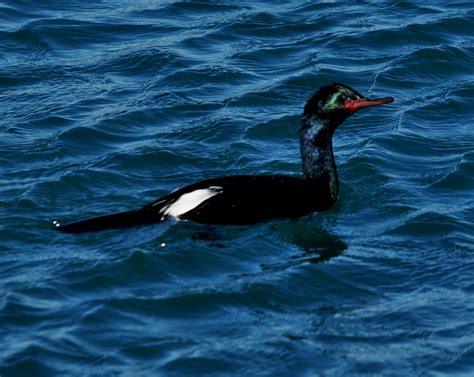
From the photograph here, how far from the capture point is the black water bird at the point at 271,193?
12.0 m

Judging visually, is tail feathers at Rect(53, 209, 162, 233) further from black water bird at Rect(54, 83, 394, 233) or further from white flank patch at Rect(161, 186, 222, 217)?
white flank patch at Rect(161, 186, 222, 217)

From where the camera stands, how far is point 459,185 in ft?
44.0

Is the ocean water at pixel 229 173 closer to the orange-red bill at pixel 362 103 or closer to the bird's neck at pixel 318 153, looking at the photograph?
the bird's neck at pixel 318 153

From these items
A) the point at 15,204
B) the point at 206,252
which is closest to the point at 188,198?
the point at 206,252

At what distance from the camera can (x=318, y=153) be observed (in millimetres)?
12852

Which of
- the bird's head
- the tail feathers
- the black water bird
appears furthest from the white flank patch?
the bird's head

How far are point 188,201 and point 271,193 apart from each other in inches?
27.5

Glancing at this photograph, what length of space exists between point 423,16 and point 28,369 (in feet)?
30.8

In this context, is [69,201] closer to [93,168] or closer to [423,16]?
[93,168]

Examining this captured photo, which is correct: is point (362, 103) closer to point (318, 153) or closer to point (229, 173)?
point (318, 153)

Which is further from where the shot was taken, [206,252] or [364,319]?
[206,252]

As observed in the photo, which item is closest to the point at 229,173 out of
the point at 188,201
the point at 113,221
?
→ the point at 188,201

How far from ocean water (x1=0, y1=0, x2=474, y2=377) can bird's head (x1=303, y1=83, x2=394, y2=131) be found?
70cm

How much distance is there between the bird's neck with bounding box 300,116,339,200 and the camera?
12805mm
